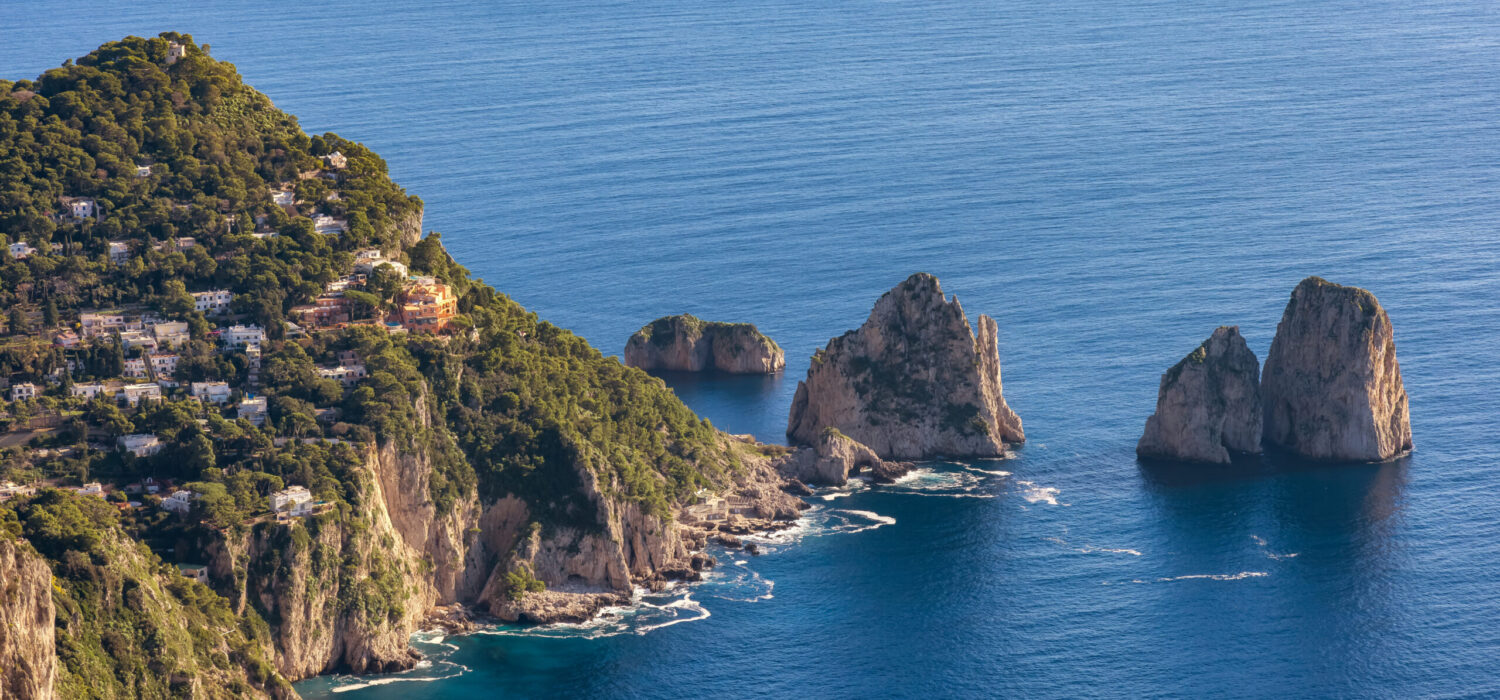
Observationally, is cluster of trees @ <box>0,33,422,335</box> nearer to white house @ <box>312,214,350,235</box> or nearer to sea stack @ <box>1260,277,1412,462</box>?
white house @ <box>312,214,350,235</box>

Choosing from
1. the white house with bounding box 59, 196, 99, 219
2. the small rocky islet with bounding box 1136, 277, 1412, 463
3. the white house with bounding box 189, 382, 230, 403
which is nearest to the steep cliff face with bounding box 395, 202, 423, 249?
the white house with bounding box 59, 196, 99, 219

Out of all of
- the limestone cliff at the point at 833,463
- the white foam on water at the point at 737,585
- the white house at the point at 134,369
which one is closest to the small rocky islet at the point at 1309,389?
the limestone cliff at the point at 833,463

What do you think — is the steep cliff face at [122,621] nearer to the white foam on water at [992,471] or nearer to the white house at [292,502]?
the white house at [292,502]

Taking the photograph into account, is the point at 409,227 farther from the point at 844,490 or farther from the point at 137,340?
the point at 844,490

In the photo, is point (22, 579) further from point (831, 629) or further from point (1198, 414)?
point (1198, 414)

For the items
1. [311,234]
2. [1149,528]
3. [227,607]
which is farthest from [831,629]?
[311,234]
